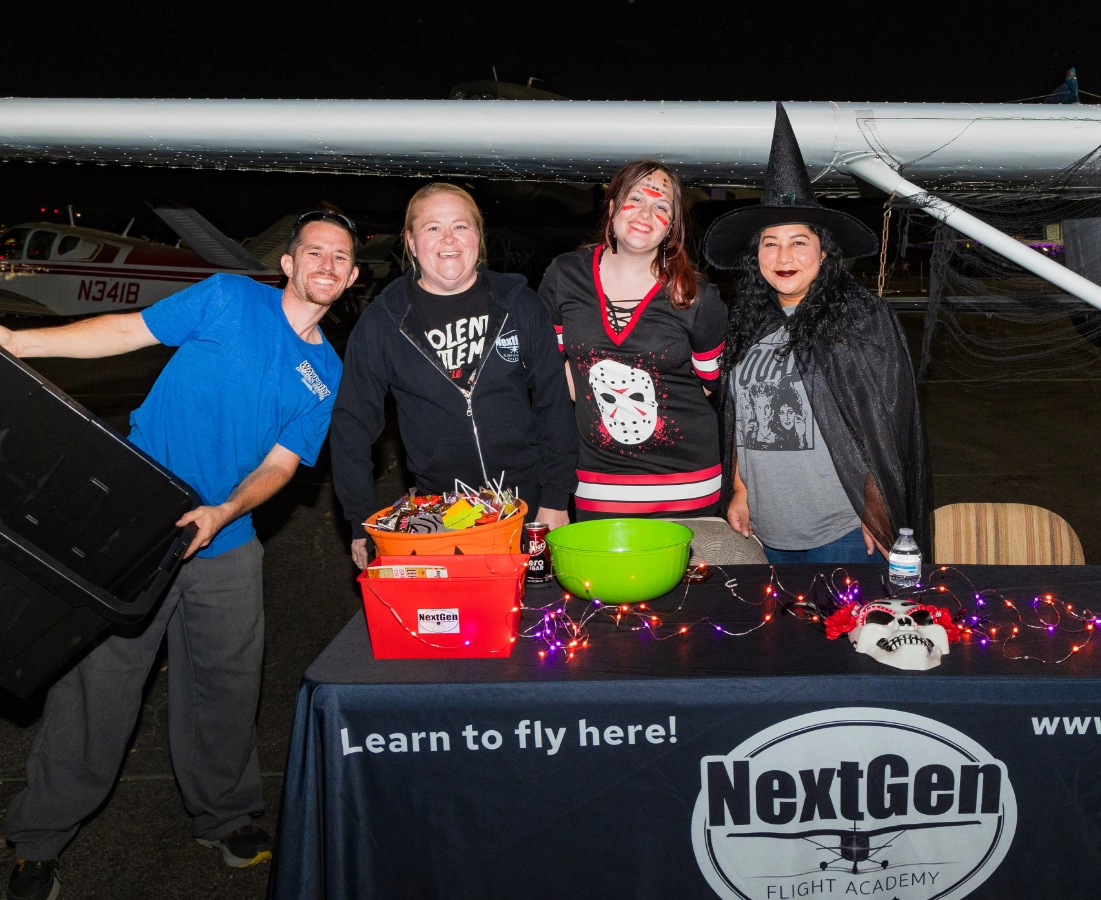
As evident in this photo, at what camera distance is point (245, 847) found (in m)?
2.96

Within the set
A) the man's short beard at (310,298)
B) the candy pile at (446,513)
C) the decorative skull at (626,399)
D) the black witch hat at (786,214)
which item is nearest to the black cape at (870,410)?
the black witch hat at (786,214)

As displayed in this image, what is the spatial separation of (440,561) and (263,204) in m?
38.6

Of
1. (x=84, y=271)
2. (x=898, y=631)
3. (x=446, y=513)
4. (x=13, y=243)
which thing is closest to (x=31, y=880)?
(x=446, y=513)

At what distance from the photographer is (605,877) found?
2.04 metres

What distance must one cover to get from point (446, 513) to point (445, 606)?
0.83 ft

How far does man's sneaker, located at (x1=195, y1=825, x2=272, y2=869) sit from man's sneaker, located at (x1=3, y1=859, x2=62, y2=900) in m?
0.52

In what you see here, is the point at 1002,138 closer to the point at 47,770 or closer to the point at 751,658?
the point at 751,658

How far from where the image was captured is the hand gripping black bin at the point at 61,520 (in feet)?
7.24

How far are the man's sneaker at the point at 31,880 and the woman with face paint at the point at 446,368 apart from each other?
4.62 feet

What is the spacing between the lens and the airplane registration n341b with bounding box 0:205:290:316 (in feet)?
60.3

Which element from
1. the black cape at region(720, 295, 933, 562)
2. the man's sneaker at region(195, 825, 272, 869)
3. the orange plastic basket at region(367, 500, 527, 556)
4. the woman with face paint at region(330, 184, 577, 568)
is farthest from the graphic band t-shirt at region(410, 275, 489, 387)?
the man's sneaker at region(195, 825, 272, 869)

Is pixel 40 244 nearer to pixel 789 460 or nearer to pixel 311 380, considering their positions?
pixel 311 380

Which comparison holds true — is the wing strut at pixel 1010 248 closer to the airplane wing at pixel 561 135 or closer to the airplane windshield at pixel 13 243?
the airplane wing at pixel 561 135

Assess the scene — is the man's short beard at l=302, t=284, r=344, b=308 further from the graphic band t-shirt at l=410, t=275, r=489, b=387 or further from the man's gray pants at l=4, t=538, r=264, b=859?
the man's gray pants at l=4, t=538, r=264, b=859
